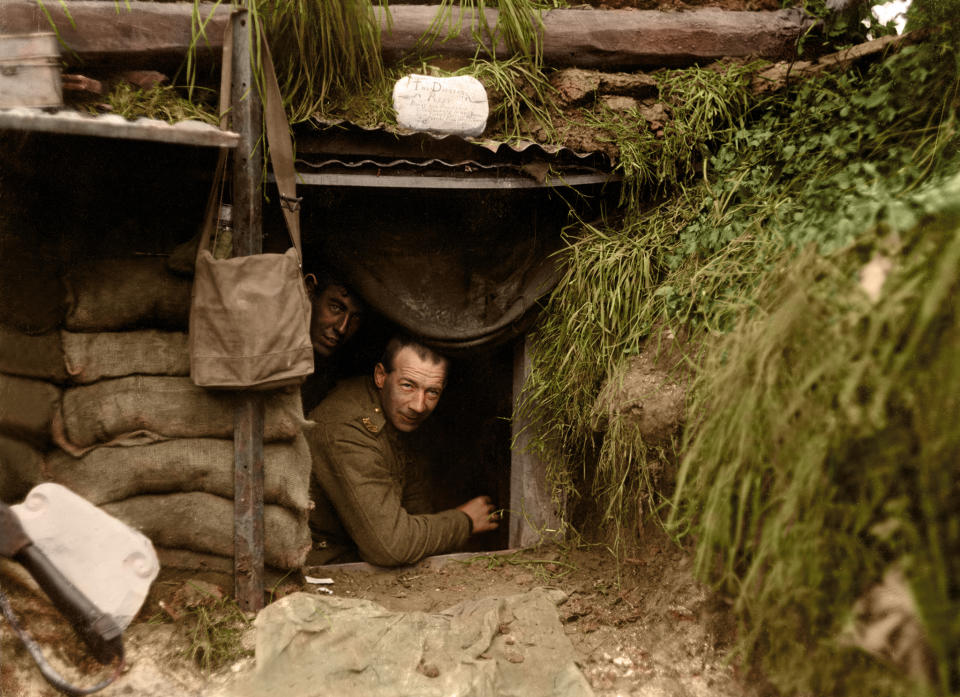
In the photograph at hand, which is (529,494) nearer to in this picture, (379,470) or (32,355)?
(379,470)

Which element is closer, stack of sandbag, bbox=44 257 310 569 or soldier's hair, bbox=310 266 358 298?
stack of sandbag, bbox=44 257 310 569

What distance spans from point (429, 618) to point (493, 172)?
2043mm

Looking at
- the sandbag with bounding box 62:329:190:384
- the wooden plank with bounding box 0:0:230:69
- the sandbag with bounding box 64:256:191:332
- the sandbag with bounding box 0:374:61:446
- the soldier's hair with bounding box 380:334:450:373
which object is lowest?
the soldier's hair with bounding box 380:334:450:373

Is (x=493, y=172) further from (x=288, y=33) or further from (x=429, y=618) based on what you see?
(x=429, y=618)

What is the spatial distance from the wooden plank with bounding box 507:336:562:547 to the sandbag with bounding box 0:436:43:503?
240 centimetres

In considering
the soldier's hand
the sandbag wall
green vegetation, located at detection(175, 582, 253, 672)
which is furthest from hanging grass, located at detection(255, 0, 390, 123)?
the soldier's hand

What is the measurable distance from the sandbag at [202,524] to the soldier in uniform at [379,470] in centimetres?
81

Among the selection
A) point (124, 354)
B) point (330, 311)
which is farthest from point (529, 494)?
point (124, 354)

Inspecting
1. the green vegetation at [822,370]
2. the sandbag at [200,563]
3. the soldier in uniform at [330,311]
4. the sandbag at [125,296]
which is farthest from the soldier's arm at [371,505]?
the sandbag at [125,296]

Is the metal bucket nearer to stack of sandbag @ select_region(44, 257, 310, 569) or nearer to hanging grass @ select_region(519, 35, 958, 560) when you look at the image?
stack of sandbag @ select_region(44, 257, 310, 569)

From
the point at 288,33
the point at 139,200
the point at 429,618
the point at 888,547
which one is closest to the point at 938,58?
the point at 888,547

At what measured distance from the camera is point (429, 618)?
3.18 meters

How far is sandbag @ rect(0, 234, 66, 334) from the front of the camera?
2779 mm

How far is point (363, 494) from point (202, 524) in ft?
3.75
